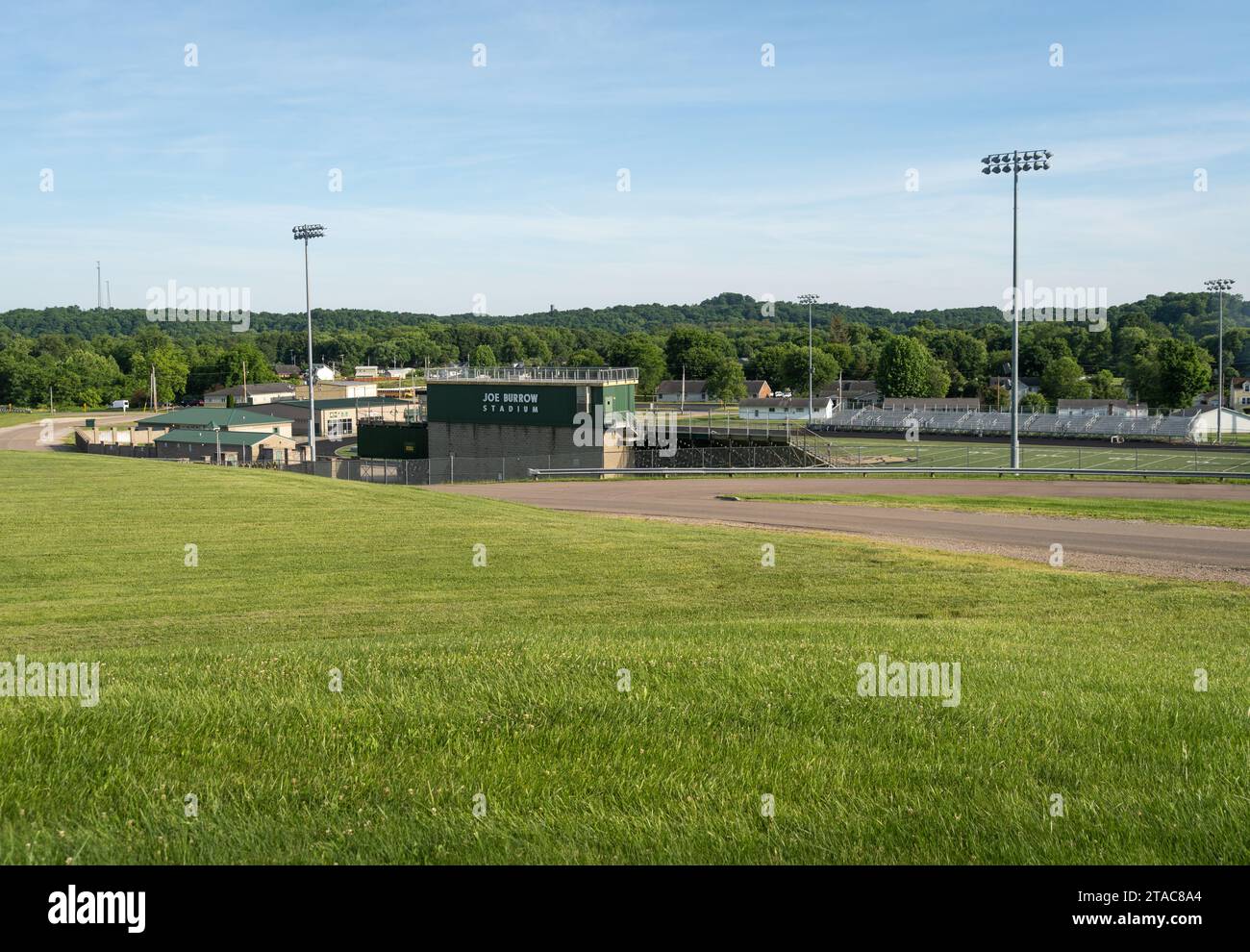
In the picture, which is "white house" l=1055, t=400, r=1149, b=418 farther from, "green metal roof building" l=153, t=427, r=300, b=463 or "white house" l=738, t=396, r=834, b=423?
"green metal roof building" l=153, t=427, r=300, b=463

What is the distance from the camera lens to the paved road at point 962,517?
28875mm

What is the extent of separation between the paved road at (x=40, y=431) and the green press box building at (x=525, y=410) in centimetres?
2880

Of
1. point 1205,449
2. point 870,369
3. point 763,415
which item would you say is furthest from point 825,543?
point 870,369

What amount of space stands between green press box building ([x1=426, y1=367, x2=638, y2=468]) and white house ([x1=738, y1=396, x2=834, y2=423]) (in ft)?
164

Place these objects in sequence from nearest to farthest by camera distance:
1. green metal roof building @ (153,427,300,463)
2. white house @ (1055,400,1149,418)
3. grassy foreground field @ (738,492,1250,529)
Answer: grassy foreground field @ (738,492,1250,529)
green metal roof building @ (153,427,300,463)
white house @ (1055,400,1149,418)

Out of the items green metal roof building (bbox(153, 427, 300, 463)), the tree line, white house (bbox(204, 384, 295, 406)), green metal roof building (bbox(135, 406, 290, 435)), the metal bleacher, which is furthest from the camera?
the tree line

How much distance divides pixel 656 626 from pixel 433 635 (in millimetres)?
3303

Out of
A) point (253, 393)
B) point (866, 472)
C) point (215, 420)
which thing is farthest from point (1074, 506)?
point (253, 393)

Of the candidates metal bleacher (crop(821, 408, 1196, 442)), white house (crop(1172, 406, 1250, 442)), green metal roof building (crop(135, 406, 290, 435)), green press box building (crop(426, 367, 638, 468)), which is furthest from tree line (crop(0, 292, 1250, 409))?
green metal roof building (crop(135, 406, 290, 435))

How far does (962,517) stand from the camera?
37781 mm

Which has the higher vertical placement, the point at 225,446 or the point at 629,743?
the point at 225,446

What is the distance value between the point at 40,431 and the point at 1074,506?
281 ft

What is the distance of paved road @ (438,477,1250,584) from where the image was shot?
28875 millimetres

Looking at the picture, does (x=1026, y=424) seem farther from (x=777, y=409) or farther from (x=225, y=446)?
(x=225, y=446)
